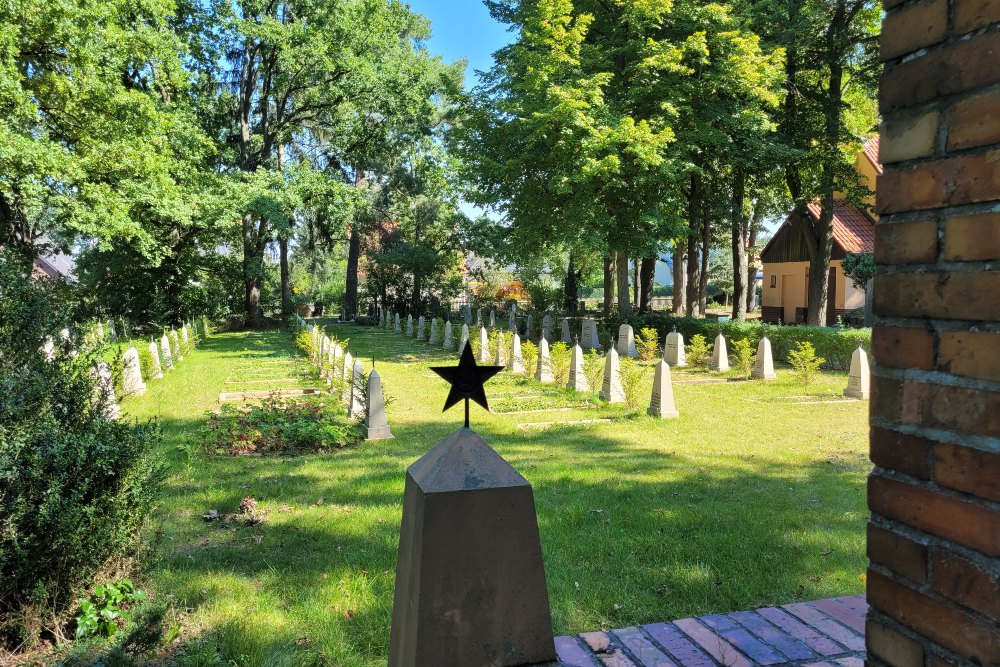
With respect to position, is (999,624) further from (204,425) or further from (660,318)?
(660,318)

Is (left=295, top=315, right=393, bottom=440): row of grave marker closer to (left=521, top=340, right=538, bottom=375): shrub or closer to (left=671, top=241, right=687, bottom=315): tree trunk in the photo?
(left=521, top=340, right=538, bottom=375): shrub

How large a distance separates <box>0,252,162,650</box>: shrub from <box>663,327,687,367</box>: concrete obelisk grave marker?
1397 centimetres

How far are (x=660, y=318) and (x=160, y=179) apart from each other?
51.9ft

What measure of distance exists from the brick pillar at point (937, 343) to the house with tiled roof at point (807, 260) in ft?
86.3

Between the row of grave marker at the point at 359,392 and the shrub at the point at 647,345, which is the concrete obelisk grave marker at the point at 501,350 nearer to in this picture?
the shrub at the point at 647,345

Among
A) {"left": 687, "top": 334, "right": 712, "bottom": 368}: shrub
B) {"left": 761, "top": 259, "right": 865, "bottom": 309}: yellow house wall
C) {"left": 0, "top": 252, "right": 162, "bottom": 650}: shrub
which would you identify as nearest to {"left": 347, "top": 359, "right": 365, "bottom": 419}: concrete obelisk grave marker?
{"left": 0, "top": 252, "right": 162, "bottom": 650}: shrub

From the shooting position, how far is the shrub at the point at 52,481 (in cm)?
320

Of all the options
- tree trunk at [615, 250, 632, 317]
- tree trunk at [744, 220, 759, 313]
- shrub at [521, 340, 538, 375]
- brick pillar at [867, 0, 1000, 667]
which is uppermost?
tree trunk at [744, 220, 759, 313]

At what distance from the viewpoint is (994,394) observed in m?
1.33

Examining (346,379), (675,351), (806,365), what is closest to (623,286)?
(675,351)

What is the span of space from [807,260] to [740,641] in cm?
3028

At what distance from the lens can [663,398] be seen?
973 centimetres

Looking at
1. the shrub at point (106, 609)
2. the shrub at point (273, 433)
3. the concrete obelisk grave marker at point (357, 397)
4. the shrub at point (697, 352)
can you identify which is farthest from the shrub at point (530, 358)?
the shrub at point (106, 609)

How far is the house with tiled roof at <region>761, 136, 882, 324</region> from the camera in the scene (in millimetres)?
27141
